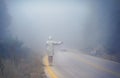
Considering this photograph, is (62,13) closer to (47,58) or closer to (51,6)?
(51,6)

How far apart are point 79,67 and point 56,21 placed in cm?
96

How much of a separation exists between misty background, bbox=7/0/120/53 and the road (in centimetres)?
21

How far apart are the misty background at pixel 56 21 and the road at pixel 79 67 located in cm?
21

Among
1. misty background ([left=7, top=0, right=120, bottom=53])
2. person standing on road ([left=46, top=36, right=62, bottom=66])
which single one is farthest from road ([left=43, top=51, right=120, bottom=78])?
misty background ([left=7, top=0, right=120, bottom=53])

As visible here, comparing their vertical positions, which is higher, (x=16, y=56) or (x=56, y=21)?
(x=56, y=21)

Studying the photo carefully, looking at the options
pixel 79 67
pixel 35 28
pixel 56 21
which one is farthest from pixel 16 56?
pixel 79 67

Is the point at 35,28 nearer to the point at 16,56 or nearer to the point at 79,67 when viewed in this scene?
the point at 16,56

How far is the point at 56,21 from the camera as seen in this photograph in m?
5.95

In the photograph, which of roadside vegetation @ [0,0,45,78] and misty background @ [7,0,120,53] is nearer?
roadside vegetation @ [0,0,45,78]

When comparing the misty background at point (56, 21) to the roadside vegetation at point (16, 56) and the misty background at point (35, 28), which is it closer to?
the misty background at point (35, 28)

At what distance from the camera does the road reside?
18.8 ft

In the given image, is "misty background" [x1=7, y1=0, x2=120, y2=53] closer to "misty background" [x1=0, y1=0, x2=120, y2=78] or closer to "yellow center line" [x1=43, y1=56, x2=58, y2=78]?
"misty background" [x1=0, y1=0, x2=120, y2=78]

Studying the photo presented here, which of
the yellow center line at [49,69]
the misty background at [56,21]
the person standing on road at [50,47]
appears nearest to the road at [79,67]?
the yellow center line at [49,69]

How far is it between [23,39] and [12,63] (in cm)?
49
